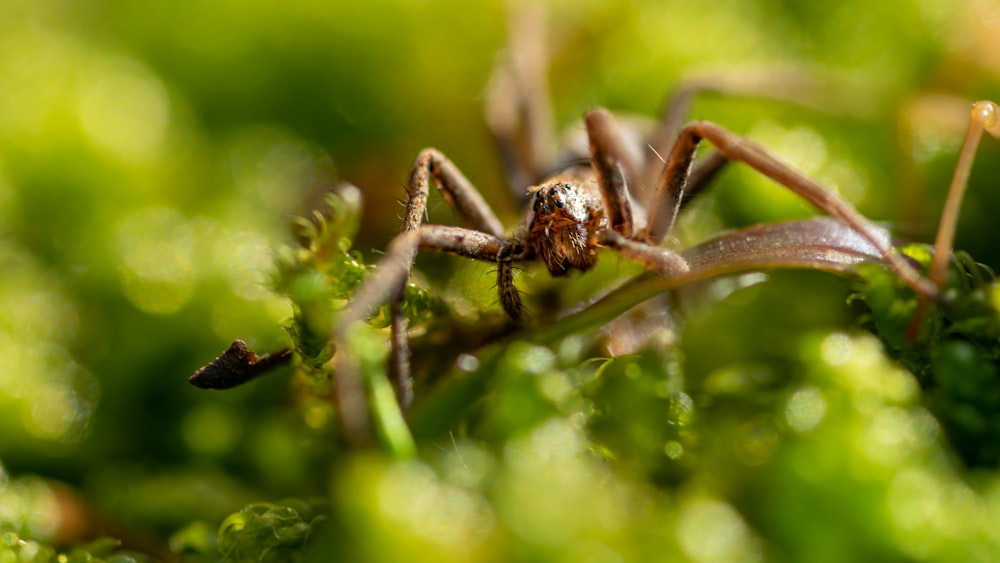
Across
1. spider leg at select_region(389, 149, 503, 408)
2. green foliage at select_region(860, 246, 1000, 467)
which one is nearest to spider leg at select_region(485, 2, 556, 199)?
spider leg at select_region(389, 149, 503, 408)

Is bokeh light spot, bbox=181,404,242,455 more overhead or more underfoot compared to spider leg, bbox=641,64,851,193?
more underfoot

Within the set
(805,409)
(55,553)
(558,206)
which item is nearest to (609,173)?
(558,206)

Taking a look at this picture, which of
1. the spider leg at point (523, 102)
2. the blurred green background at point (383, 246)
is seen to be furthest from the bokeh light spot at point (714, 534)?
the spider leg at point (523, 102)

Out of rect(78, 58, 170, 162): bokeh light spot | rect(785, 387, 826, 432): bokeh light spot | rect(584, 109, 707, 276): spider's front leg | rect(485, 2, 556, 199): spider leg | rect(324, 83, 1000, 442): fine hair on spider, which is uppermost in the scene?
rect(485, 2, 556, 199): spider leg

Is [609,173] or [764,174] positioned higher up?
[609,173]

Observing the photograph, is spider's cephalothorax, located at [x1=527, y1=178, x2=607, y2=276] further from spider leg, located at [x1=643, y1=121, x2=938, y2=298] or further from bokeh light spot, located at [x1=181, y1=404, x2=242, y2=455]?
bokeh light spot, located at [x1=181, y1=404, x2=242, y2=455]

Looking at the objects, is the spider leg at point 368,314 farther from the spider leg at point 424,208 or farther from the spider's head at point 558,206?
the spider's head at point 558,206

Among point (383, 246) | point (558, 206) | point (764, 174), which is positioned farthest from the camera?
point (383, 246)

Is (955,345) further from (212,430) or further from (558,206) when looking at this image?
(212,430)

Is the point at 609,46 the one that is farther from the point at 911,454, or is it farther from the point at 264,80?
the point at 911,454
